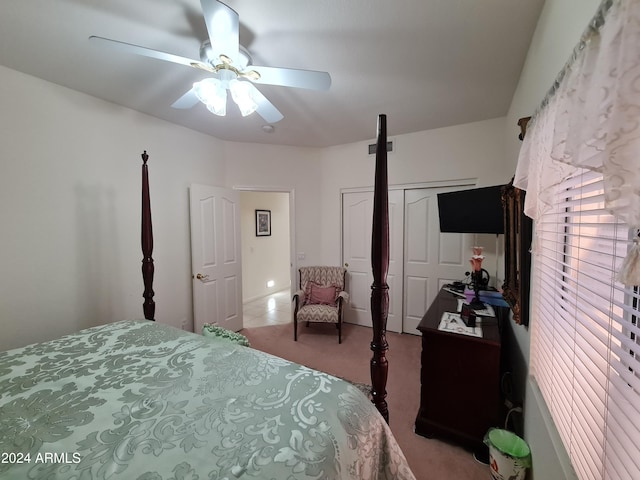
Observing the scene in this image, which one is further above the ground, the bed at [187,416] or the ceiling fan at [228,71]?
the ceiling fan at [228,71]

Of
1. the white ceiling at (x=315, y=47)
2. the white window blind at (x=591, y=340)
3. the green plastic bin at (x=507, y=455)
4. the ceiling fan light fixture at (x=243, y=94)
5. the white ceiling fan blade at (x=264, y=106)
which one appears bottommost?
the green plastic bin at (x=507, y=455)

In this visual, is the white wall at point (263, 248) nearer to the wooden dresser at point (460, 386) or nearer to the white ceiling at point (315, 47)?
the white ceiling at point (315, 47)

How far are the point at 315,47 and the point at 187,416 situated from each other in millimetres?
2051

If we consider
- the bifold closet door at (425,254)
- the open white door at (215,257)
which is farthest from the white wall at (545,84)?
the open white door at (215,257)

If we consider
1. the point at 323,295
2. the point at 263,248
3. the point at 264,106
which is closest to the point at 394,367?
the point at 323,295

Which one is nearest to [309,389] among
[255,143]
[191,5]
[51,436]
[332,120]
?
[51,436]

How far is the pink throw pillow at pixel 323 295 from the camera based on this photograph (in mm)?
3486

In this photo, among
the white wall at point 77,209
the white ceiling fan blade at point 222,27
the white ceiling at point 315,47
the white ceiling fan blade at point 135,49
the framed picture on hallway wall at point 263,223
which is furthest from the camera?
the framed picture on hallway wall at point 263,223

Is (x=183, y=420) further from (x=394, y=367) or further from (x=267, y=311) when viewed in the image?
(x=267, y=311)

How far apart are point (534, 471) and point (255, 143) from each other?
152 inches

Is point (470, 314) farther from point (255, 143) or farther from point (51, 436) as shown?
point (255, 143)

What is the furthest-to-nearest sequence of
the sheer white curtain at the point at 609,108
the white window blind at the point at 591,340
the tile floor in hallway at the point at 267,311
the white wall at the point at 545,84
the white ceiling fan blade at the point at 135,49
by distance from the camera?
1. the tile floor in hallway at the point at 267,311
2. the white ceiling fan blade at the point at 135,49
3. the white wall at the point at 545,84
4. the white window blind at the point at 591,340
5. the sheer white curtain at the point at 609,108

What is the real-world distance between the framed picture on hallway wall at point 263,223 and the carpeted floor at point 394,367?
2115 millimetres

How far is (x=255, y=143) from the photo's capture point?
3.57 m
